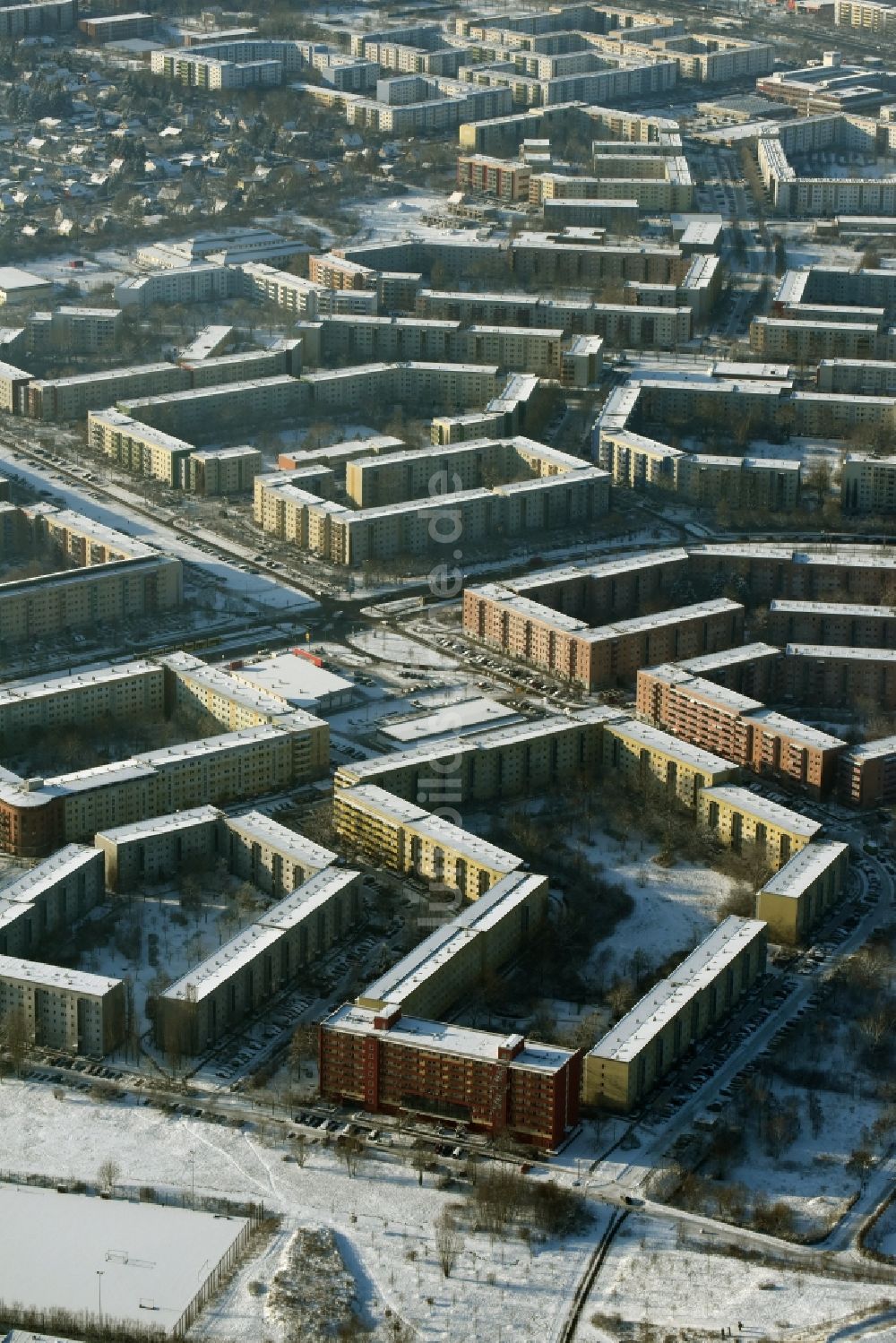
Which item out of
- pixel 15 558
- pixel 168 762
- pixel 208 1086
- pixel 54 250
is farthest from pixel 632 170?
pixel 208 1086

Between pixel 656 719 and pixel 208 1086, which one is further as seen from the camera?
pixel 656 719

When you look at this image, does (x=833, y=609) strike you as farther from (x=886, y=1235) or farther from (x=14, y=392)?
(x=14, y=392)

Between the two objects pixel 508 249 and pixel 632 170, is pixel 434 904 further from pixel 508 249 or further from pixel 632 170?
pixel 632 170

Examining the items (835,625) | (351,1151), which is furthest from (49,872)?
(835,625)

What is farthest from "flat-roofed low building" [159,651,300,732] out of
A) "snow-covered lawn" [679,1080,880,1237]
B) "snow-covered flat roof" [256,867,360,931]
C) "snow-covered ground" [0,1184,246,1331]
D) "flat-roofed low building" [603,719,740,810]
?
"snow-covered ground" [0,1184,246,1331]

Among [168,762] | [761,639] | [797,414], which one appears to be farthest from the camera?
[797,414]

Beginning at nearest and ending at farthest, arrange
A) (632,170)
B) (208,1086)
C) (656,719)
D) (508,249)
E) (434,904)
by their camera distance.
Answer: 1. (208,1086)
2. (434,904)
3. (656,719)
4. (508,249)
5. (632,170)

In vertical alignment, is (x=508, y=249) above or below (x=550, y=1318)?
above
